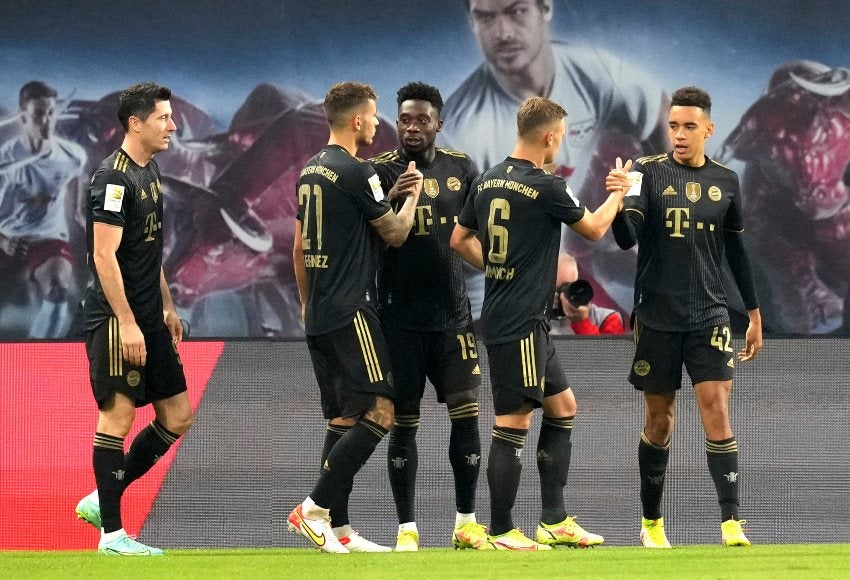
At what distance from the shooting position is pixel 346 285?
17.6ft

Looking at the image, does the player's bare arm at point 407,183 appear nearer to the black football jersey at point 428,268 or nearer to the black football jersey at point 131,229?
the black football jersey at point 428,268

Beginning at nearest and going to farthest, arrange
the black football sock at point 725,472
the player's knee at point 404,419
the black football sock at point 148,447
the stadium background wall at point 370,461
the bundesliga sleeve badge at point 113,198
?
1. the bundesliga sleeve badge at point 113,198
2. the black football sock at point 725,472
3. the black football sock at point 148,447
4. the player's knee at point 404,419
5. the stadium background wall at point 370,461

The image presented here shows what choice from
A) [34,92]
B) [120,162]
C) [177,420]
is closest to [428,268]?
[177,420]

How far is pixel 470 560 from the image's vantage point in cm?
490

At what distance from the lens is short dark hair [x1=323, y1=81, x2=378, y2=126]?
5.43 metres

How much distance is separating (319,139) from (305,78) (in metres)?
0.46

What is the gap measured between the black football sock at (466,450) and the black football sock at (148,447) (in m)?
1.11

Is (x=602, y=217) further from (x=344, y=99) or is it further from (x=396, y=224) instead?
(x=344, y=99)

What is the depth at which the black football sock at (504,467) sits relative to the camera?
5.43 m

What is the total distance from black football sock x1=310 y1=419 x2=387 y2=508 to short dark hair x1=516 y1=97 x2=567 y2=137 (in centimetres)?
124

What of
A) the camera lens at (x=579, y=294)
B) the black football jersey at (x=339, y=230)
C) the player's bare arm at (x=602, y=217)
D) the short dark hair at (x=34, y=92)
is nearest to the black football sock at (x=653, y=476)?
the player's bare arm at (x=602, y=217)

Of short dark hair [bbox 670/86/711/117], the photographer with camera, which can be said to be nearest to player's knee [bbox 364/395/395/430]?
short dark hair [bbox 670/86/711/117]

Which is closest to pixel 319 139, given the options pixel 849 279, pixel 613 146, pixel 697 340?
pixel 613 146

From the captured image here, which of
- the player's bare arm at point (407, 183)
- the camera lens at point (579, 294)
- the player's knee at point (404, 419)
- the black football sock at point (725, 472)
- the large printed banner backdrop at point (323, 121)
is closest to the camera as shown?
the player's bare arm at point (407, 183)
